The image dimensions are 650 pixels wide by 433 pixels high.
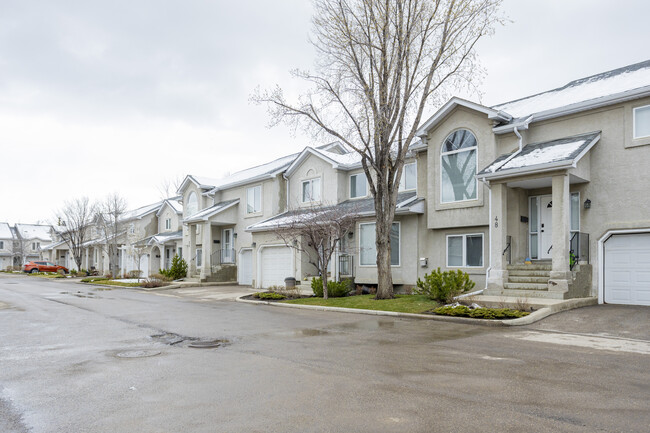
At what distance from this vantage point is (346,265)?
75.7 feet

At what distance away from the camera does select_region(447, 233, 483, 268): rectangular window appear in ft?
61.5

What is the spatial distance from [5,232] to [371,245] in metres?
82.5

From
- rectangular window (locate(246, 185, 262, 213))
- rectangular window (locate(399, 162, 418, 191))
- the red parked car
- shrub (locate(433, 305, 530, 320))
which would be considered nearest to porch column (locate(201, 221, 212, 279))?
rectangular window (locate(246, 185, 262, 213))

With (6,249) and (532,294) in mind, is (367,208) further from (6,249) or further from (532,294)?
(6,249)

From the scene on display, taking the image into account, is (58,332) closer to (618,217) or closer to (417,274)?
(417,274)

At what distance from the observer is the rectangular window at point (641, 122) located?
1497 centimetres

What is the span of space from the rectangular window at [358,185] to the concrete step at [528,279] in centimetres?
977

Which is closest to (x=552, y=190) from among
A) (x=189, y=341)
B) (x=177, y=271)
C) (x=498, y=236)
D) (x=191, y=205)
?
(x=498, y=236)

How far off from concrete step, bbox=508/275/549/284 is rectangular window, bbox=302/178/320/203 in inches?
475

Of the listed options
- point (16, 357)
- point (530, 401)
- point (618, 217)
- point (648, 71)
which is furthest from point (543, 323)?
point (16, 357)

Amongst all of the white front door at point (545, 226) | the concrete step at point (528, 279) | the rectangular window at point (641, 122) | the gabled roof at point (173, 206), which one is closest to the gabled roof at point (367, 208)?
the white front door at point (545, 226)

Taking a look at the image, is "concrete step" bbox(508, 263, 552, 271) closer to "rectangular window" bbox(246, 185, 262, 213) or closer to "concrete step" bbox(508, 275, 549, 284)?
"concrete step" bbox(508, 275, 549, 284)

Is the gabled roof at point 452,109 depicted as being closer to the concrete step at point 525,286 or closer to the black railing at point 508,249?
the black railing at point 508,249

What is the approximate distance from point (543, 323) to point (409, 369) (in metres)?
6.37
